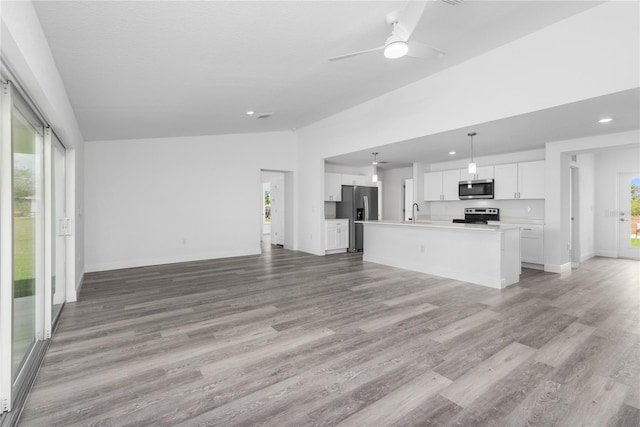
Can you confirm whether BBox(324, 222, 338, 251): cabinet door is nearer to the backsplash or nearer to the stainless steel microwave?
the backsplash

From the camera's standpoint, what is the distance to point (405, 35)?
2.67 meters

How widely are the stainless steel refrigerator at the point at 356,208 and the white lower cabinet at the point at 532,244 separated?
3.52 meters

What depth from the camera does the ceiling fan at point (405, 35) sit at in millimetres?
2361

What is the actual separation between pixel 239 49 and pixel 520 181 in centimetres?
574

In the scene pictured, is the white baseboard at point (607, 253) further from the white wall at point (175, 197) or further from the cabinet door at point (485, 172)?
the white wall at point (175, 197)

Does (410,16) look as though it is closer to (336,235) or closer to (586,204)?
(336,235)

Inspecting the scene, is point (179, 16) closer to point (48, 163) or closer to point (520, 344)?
point (48, 163)

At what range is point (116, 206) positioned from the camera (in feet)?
19.7

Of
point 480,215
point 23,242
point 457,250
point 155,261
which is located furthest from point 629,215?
point 155,261

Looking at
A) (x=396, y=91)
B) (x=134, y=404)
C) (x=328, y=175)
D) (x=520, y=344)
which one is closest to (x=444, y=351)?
(x=520, y=344)

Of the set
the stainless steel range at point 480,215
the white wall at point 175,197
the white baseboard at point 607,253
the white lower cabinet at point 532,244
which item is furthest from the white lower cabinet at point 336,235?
the white baseboard at point 607,253

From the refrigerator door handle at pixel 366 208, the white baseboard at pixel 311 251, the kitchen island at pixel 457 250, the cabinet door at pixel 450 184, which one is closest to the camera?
the kitchen island at pixel 457 250

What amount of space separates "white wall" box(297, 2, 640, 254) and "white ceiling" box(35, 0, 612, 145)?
0.17 m

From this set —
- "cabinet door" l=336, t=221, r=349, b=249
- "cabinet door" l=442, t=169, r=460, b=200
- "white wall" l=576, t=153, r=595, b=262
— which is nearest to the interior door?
"white wall" l=576, t=153, r=595, b=262
